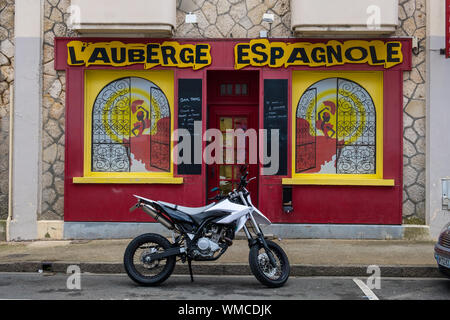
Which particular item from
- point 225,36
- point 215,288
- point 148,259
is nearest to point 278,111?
point 225,36

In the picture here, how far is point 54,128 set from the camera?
11133 millimetres

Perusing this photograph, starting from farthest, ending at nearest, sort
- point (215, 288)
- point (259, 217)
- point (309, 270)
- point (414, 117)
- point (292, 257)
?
point (414, 117) < point (292, 257) < point (309, 270) < point (259, 217) < point (215, 288)

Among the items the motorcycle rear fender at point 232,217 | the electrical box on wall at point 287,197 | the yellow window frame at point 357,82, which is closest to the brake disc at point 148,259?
the motorcycle rear fender at point 232,217

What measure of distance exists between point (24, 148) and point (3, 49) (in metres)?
1.89

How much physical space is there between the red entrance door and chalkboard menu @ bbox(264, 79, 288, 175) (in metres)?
0.55

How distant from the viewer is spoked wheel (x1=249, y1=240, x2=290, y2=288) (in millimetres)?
7316

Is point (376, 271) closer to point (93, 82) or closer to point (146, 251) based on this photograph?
point (146, 251)

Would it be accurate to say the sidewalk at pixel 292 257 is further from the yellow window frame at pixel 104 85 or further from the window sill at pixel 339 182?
the yellow window frame at pixel 104 85

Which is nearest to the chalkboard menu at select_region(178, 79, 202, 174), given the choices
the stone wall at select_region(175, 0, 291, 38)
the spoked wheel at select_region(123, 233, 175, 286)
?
the stone wall at select_region(175, 0, 291, 38)

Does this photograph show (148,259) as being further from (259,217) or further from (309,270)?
(309,270)

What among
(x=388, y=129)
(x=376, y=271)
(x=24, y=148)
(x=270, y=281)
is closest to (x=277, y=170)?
(x=388, y=129)

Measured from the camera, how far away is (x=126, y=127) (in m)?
11.3

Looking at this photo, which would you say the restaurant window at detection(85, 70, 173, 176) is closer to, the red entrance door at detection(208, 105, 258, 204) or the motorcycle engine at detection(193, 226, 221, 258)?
the red entrance door at detection(208, 105, 258, 204)

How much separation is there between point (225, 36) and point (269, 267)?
5117 mm
